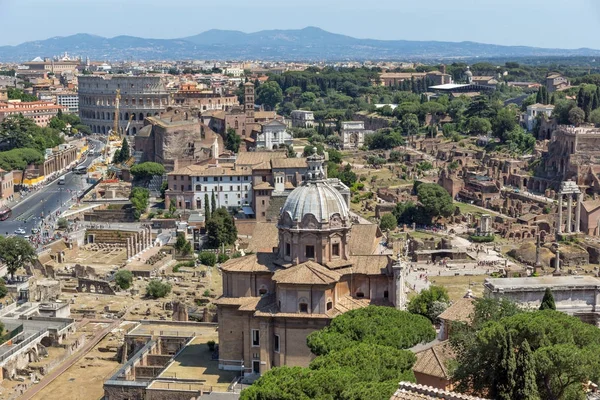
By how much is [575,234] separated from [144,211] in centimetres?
3369

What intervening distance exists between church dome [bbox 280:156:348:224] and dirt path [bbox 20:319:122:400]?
12418 mm

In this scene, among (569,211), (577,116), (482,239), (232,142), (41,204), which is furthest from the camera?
(577,116)

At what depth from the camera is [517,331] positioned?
2489 centimetres

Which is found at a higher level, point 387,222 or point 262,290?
point 262,290

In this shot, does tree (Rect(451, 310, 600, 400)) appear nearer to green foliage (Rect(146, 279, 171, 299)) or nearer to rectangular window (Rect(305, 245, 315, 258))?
rectangular window (Rect(305, 245, 315, 258))

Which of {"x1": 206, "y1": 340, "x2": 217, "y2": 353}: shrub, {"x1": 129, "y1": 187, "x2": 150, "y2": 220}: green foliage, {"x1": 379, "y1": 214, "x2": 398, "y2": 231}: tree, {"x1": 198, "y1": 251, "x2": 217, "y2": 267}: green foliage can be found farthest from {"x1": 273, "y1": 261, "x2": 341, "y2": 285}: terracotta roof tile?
{"x1": 129, "y1": 187, "x2": 150, "y2": 220}: green foliage

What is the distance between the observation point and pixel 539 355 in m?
23.2

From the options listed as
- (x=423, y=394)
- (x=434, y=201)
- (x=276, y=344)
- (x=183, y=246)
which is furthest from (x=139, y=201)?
(x=423, y=394)

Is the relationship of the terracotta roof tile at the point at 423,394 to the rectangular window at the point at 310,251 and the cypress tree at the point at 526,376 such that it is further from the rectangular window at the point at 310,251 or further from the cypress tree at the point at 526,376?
the rectangular window at the point at 310,251

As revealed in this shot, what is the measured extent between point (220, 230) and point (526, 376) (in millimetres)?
42676

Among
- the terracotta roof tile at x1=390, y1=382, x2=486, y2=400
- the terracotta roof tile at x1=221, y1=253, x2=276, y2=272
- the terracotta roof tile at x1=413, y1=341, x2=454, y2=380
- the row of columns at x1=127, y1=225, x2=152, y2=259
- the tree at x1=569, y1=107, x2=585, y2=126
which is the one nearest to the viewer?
the terracotta roof tile at x1=390, y1=382, x2=486, y2=400

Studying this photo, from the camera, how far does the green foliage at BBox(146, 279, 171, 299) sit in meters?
53.2

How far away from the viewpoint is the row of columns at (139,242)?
63.3 meters

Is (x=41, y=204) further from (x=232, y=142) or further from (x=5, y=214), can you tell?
(x=232, y=142)
